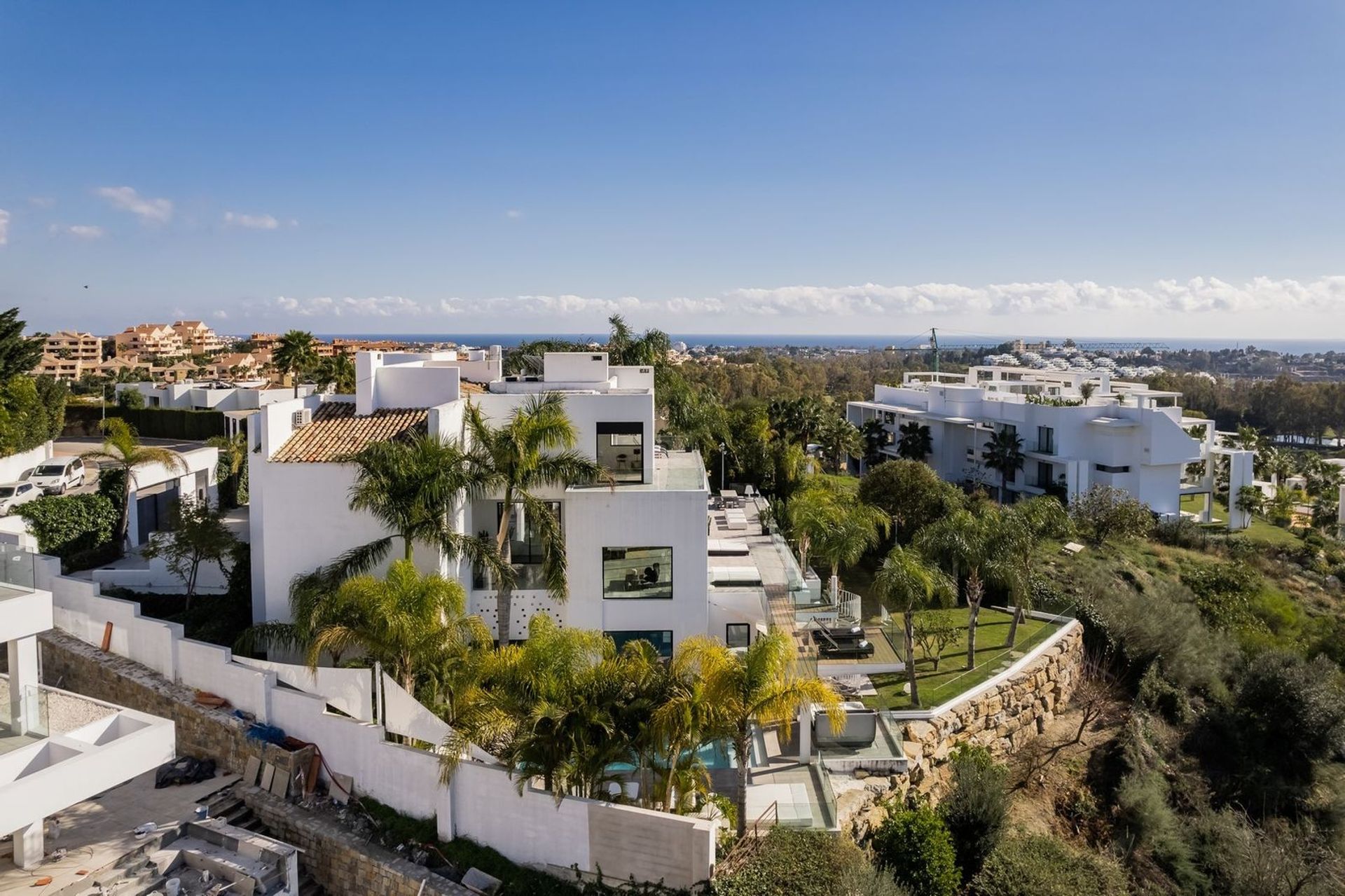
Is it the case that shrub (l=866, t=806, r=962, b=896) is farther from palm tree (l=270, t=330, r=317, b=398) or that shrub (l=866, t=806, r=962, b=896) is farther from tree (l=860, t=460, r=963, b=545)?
palm tree (l=270, t=330, r=317, b=398)

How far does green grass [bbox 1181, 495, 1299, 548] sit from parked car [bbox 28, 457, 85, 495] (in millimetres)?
52428

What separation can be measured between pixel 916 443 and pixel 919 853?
43577 mm

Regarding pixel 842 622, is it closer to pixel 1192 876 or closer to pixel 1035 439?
pixel 1192 876

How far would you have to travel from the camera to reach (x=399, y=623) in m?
14.6

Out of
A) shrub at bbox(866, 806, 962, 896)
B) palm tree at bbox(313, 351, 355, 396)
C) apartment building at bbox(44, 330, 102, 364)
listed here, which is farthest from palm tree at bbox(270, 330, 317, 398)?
apartment building at bbox(44, 330, 102, 364)

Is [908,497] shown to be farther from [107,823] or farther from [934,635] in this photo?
[107,823]

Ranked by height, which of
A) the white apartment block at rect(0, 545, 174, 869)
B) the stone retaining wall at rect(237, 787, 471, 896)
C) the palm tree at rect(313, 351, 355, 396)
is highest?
the palm tree at rect(313, 351, 355, 396)

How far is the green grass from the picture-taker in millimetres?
45188

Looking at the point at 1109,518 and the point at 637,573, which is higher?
the point at 637,573

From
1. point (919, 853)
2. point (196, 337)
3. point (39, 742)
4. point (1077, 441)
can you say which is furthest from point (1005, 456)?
point (196, 337)

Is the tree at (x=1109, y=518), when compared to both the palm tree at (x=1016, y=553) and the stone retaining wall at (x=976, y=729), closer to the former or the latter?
the palm tree at (x=1016, y=553)

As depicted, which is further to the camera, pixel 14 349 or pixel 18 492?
pixel 14 349

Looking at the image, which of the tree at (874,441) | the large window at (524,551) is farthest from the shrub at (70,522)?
the tree at (874,441)

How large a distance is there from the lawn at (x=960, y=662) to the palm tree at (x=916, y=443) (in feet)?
99.3
